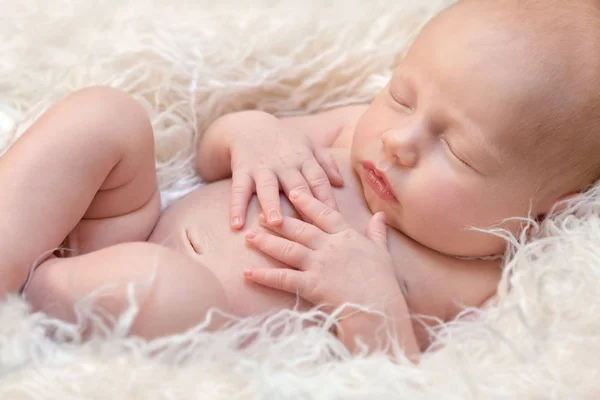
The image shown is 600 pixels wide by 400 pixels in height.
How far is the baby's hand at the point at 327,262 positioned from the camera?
0.84 metres

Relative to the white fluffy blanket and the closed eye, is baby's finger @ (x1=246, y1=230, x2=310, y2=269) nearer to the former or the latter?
the white fluffy blanket

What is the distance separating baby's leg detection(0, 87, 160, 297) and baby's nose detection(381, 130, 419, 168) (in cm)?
34

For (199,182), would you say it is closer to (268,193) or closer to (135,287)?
(268,193)

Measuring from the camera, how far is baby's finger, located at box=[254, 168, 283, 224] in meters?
0.90

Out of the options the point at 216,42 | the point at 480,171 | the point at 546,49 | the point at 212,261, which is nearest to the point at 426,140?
the point at 480,171

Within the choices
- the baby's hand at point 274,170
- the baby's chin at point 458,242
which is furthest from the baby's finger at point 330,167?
the baby's chin at point 458,242

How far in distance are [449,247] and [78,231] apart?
54cm

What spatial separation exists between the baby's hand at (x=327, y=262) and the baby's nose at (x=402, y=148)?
115 millimetres

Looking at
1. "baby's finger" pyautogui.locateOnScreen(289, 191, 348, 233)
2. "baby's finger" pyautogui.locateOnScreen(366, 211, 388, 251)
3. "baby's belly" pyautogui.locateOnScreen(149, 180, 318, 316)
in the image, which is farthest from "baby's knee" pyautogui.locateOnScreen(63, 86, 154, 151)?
"baby's finger" pyautogui.locateOnScreen(366, 211, 388, 251)

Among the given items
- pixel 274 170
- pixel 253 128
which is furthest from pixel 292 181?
pixel 253 128

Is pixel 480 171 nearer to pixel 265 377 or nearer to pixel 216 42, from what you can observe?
pixel 265 377

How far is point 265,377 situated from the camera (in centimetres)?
66

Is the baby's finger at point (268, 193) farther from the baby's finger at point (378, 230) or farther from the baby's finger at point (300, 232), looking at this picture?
the baby's finger at point (378, 230)

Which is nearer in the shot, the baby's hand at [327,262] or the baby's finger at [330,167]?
the baby's hand at [327,262]
